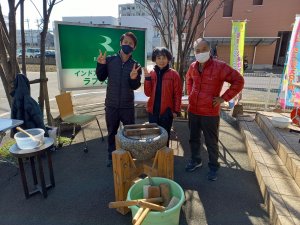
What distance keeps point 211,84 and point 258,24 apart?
21328mm

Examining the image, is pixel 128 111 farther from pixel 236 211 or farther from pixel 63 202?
pixel 236 211

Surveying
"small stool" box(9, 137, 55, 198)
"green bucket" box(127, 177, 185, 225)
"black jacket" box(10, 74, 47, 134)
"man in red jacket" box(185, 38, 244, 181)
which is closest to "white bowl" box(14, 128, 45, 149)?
"small stool" box(9, 137, 55, 198)

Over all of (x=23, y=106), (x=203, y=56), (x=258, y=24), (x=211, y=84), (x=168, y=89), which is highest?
(x=258, y=24)

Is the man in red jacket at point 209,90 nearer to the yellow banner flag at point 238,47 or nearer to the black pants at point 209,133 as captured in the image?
the black pants at point 209,133

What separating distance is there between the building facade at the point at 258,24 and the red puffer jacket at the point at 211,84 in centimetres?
1845

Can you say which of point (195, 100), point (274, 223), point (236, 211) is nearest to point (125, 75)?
point (195, 100)

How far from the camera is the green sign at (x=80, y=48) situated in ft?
14.7

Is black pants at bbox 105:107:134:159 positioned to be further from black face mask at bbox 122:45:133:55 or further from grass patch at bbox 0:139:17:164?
grass patch at bbox 0:139:17:164

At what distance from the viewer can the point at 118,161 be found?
7.60ft

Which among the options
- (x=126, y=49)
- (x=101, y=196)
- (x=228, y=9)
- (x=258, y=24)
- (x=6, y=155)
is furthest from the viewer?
(x=228, y=9)

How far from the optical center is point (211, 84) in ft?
9.43

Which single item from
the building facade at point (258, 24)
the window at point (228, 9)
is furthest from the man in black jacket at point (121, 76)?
the window at point (228, 9)

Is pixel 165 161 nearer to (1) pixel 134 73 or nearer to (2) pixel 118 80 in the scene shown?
(1) pixel 134 73

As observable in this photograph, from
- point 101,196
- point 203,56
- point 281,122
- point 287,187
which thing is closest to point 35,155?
point 101,196
